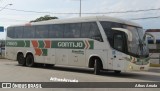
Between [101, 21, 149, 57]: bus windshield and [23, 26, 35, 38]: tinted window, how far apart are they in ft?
24.9

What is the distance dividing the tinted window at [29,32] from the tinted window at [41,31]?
1.65 ft

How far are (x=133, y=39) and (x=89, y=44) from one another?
2.87m

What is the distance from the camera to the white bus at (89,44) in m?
20.1

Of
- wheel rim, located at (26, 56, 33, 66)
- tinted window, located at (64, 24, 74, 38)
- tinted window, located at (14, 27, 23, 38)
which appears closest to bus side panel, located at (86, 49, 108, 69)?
tinted window, located at (64, 24, 74, 38)

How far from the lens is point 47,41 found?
25.3 metres

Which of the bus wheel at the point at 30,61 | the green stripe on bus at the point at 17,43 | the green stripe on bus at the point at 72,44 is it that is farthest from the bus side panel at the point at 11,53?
the green stripe on bus at the point at 72,44

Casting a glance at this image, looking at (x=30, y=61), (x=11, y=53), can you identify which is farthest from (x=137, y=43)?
(x=11, y=53)

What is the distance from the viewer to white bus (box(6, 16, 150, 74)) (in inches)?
790

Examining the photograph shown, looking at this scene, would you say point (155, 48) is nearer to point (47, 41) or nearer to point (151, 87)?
point (47, 41)

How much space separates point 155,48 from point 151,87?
3016 cm

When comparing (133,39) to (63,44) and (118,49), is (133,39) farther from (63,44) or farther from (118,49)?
(63,44)

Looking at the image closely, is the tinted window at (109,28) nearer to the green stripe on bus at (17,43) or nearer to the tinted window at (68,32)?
the tinted window at (68,32)

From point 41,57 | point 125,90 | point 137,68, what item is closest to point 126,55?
point 137,68

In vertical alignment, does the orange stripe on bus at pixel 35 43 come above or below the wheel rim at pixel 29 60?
above
